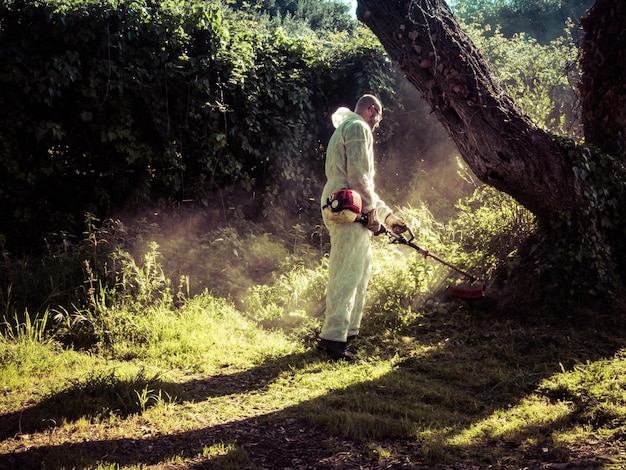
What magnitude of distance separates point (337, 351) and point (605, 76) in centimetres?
381

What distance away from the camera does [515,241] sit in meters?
6.03

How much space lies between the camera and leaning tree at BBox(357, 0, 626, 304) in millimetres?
5152

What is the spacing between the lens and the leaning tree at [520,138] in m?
5.15

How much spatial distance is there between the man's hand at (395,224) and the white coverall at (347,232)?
47cm

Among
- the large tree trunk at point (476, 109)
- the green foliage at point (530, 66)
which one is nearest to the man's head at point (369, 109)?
the large tree trunk at point (476, 109)

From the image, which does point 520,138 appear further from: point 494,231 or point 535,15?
point 535,15

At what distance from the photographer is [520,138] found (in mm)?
5184

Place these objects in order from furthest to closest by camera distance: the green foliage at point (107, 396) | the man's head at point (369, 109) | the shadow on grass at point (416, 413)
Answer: the man's head at point (369, 109) → the green foliage at point (107, 396) → the shadow on grass at point (416, 413)

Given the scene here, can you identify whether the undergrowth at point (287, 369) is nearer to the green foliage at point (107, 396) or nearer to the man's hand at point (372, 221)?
the green foliage at point (107, 396)

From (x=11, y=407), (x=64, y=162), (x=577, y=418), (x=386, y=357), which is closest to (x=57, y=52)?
(x=64, y=162)

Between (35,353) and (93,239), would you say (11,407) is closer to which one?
(35,353)

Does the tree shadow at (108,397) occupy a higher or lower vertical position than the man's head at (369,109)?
lower

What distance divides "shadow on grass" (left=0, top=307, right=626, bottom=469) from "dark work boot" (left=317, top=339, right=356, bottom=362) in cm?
17

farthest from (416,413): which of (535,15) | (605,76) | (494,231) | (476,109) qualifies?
(535,15)
